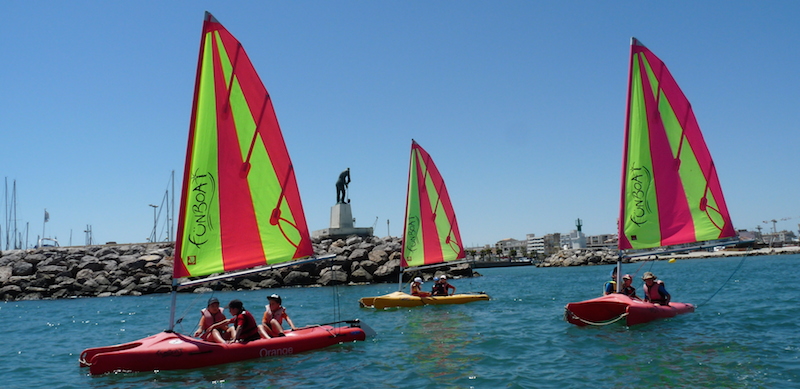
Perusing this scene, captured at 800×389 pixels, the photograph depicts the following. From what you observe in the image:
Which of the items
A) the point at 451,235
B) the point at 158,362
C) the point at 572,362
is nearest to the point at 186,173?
the point at 158,362

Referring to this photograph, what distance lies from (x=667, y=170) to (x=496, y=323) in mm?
7379

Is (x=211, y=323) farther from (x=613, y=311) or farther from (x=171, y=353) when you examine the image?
(x=613, y=311)

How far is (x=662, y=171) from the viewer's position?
17.5 meters

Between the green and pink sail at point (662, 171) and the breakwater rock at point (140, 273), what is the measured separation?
3402 centimetres

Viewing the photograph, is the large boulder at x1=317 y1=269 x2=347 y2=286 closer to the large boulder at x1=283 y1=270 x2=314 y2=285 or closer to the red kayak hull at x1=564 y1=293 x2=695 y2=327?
the large boulder at x1=283 y1=270 x2=314 y2=285

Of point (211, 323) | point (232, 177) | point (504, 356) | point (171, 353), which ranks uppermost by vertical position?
point (232, 177)

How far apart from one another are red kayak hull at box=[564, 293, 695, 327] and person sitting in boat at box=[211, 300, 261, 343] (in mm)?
9168

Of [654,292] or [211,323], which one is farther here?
[654,292]

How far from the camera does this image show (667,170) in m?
17.5

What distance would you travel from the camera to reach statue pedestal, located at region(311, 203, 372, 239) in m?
61.4

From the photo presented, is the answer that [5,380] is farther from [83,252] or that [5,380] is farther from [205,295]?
[83,252]

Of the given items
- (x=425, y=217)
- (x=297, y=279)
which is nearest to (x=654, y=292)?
(x=425, y=217)

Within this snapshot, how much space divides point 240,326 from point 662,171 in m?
13.0

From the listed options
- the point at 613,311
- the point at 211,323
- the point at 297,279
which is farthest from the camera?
the point at 297,279
